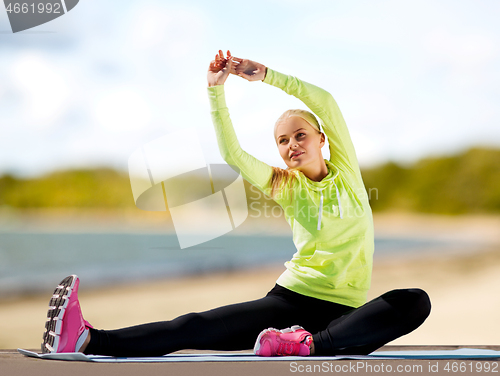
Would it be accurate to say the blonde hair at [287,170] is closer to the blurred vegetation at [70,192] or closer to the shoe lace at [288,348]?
the shoe lace at [288,348]

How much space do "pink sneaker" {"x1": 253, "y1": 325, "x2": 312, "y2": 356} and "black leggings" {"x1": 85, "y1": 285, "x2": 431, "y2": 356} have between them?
0.16 feet

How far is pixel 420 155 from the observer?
41.4 meters

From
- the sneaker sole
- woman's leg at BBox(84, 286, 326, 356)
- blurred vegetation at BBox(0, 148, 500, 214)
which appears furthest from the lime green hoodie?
blurred vegetation at BBox(0, 148, 500, 214)

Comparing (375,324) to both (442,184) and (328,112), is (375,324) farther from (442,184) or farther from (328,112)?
(442,184)

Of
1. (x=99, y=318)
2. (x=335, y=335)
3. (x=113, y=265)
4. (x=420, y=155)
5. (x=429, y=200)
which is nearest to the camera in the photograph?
(x=335, y=335)

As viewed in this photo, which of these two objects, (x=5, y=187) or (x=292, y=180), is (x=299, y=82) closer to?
(x=292, y=180)

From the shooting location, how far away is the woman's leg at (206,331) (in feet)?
5.20

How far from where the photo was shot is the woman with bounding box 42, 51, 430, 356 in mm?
1565

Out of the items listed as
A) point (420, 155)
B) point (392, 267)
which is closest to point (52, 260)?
point (392, 267)

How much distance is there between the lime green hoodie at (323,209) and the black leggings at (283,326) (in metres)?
0.08

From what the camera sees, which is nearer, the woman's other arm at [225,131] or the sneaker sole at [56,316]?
the sneaker sole at [56,316]

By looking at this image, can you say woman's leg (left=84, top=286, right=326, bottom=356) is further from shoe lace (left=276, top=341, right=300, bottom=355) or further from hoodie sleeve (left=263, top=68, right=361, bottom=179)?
hoodie sleeve (left=263, top=68, right=361, bottom=179)

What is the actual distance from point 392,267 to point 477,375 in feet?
41.8

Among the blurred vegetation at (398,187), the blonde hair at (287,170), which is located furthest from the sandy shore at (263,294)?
the blurred vegetation at (398,187)
